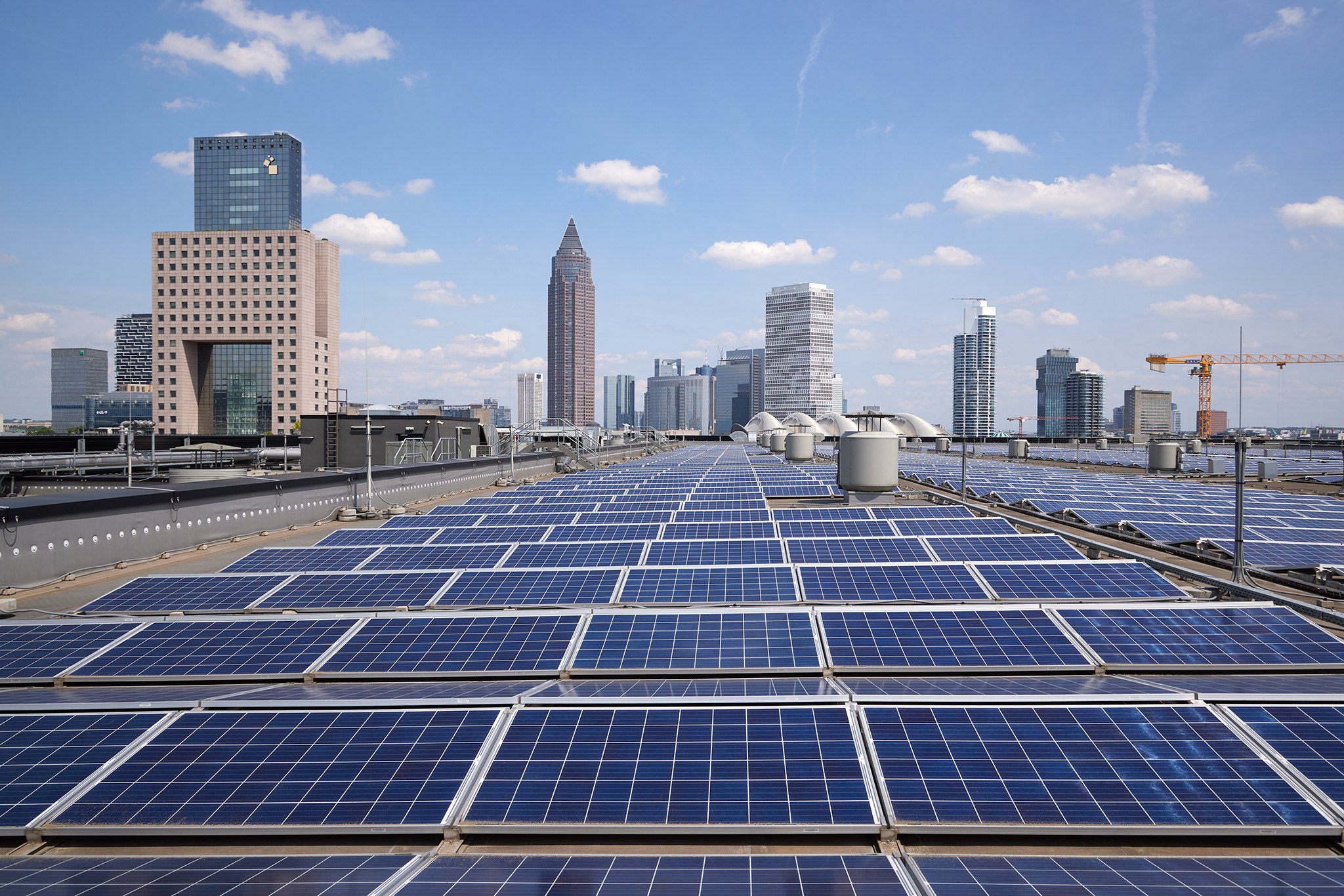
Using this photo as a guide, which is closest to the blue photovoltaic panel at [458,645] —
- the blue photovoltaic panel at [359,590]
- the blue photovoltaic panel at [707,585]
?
the blue photovoltaic panel at [359,590]

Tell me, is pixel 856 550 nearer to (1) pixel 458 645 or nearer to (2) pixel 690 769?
(1) pixel 458 645

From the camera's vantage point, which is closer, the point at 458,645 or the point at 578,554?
the point at 458,645

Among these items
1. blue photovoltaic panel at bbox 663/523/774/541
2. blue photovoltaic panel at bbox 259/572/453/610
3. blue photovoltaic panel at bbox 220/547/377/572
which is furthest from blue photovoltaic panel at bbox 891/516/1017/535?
blue photovoltaic panel at bbox 220/547/377/572

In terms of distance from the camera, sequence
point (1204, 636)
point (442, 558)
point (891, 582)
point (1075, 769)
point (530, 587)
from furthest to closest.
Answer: point (442, 558) → point (530, 587) → point (891, 582) → point (1204, 636) → point (1075, 769)

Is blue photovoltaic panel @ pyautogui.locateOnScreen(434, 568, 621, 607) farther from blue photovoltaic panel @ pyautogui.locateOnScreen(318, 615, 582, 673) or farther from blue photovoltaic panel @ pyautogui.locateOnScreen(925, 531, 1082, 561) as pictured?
blue photovoltaic panel @ pyautogui.locateOnScreen(925, 531, 1082, 561)

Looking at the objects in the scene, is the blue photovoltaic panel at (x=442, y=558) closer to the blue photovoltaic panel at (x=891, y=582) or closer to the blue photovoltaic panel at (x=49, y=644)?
the blue photovoltaic panel at (x=49, y=644)

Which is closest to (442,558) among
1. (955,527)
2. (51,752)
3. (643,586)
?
(643,586)

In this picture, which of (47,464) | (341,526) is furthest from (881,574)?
(47,464)

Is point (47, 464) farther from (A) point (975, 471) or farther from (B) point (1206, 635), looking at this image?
(A) point (975, 471)
